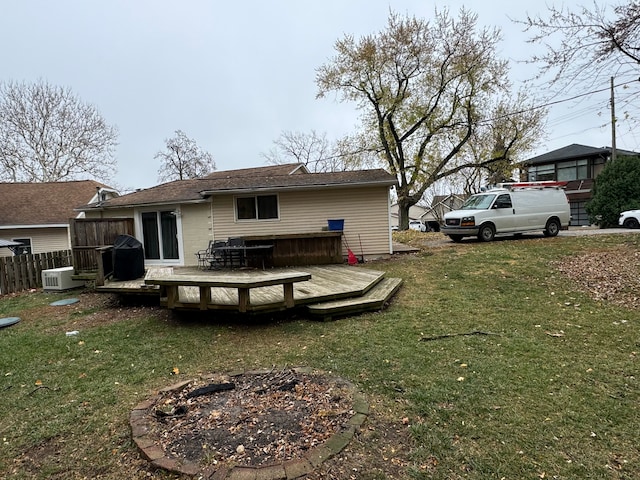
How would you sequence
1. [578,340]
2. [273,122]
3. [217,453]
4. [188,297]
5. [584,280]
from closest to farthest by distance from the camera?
[217,453] → [578,340] → [188,297] → [584,280] → [273,122]

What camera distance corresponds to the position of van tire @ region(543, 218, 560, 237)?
1288cm

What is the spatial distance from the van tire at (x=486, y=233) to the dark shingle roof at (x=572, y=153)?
17301 mm

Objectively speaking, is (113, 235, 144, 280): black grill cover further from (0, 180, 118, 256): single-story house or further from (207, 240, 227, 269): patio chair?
(0, 180, 118, 256): single-story house

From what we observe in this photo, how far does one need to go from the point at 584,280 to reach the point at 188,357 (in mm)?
7281

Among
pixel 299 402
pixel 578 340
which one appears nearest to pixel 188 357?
pixel 299 402

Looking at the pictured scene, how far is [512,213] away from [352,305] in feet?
31.9

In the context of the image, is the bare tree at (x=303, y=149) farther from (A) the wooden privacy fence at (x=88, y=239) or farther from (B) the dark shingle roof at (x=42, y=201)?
(A) the wooden privacy fence at (x=88, y=239)

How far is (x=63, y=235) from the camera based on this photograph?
17688 mm

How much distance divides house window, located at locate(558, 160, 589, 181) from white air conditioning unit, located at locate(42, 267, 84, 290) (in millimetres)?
34534

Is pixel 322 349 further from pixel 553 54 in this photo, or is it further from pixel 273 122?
pixel 273 122

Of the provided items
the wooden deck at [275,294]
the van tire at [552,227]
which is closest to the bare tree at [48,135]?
the wooden deck at [275,294]

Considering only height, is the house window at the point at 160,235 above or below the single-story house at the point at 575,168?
below

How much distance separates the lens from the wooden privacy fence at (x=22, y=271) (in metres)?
9.82

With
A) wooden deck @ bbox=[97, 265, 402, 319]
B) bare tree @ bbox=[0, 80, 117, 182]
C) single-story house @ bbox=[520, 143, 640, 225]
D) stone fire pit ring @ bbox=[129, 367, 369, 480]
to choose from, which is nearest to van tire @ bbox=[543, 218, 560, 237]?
wooden deck @ bbox=[97, 265, 402, 319]
